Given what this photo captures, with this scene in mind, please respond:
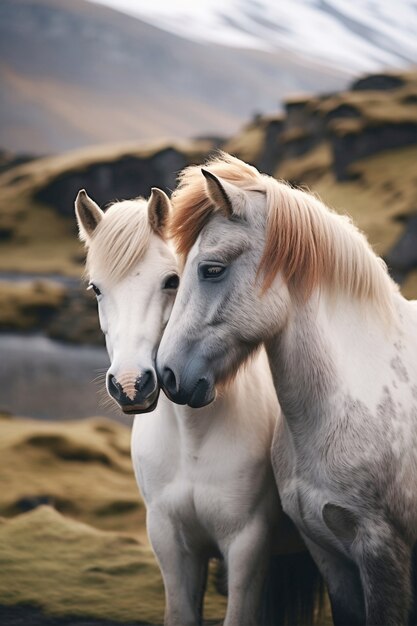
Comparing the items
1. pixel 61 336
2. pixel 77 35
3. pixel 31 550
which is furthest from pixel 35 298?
pixel 77 35

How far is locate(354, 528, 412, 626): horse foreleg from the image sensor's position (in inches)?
122

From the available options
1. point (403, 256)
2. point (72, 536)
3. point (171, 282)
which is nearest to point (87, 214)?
point (171, 282)

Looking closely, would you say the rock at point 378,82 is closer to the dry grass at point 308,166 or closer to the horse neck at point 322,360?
the dry grass at point 308,166

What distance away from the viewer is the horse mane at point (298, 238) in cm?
307

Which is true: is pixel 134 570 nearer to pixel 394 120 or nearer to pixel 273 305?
pixel 273 305

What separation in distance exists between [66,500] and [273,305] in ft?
17.5

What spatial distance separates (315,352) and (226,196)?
739mm

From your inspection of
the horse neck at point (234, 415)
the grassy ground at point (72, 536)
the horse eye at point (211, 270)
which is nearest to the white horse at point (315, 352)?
the horse eye at point (211, 270)

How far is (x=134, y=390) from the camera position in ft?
9.83

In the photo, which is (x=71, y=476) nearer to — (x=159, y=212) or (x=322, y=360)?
(x=159, y=212)

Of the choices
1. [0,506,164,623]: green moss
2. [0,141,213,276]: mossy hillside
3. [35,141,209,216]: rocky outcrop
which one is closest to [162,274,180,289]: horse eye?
[0,506,164,623]: green moss

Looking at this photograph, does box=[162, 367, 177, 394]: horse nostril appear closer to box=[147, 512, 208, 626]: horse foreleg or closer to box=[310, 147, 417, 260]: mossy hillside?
box=[147, 512, 208, 626]: horse foreleg

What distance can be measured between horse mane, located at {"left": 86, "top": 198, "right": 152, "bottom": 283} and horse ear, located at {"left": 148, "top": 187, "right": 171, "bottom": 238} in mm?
33

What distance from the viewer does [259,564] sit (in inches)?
136
